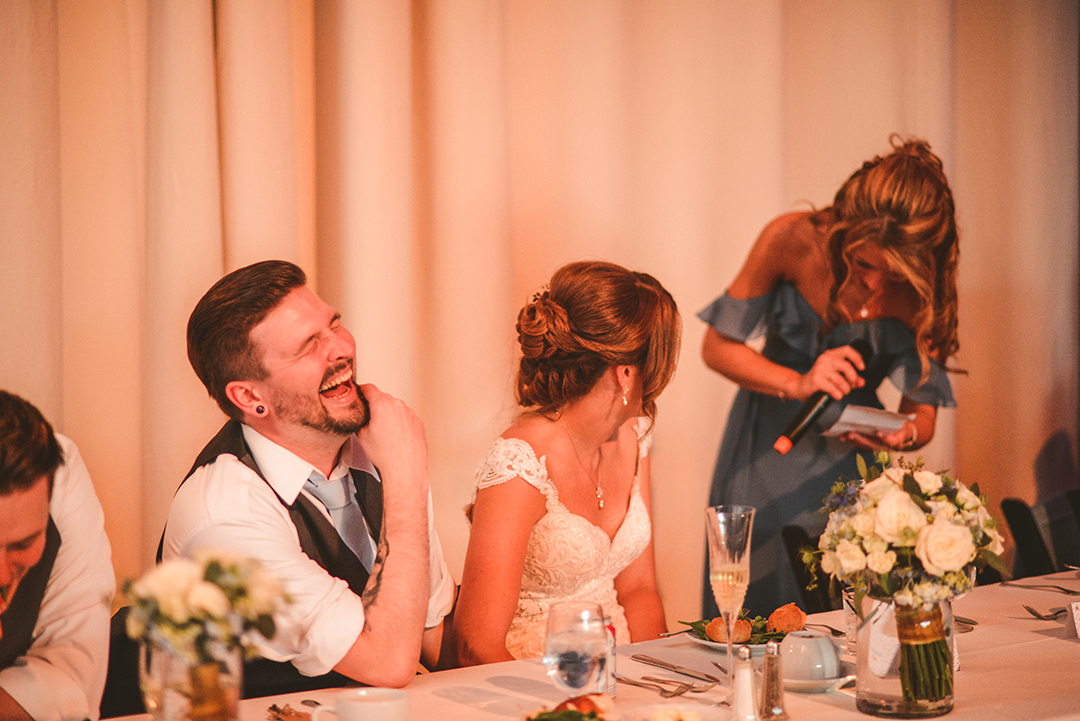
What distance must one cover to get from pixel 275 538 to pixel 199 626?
0.68 meters

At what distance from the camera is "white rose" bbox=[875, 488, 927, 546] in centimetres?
133

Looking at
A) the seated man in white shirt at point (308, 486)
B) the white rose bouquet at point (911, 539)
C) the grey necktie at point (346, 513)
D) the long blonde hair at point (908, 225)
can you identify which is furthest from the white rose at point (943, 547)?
the long blonde hair at point (908, 225)

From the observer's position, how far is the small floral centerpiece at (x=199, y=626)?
3.19 ft

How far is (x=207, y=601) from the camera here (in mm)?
968

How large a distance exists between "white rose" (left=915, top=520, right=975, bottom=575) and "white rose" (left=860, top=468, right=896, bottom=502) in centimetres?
8

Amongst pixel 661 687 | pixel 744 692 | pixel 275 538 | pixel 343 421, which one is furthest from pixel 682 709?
pixel 343 421

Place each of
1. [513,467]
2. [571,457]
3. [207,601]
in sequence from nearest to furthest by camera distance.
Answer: [207,601] < [513,467] < [571,457]

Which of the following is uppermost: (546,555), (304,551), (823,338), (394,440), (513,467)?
(823,338)

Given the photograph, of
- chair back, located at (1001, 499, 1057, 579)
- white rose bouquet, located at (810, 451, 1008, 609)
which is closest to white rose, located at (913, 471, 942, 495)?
white rose bouquet, located at (810, 451, 1008, 609)

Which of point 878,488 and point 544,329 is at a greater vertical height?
point 544,329

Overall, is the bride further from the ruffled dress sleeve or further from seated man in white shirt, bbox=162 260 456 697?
the ruffled dress sleeve

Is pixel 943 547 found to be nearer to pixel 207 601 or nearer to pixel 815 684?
pixel 815 684

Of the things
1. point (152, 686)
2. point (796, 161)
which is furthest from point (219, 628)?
point (796, 161)

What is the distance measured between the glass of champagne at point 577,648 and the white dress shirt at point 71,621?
76 centimetres
